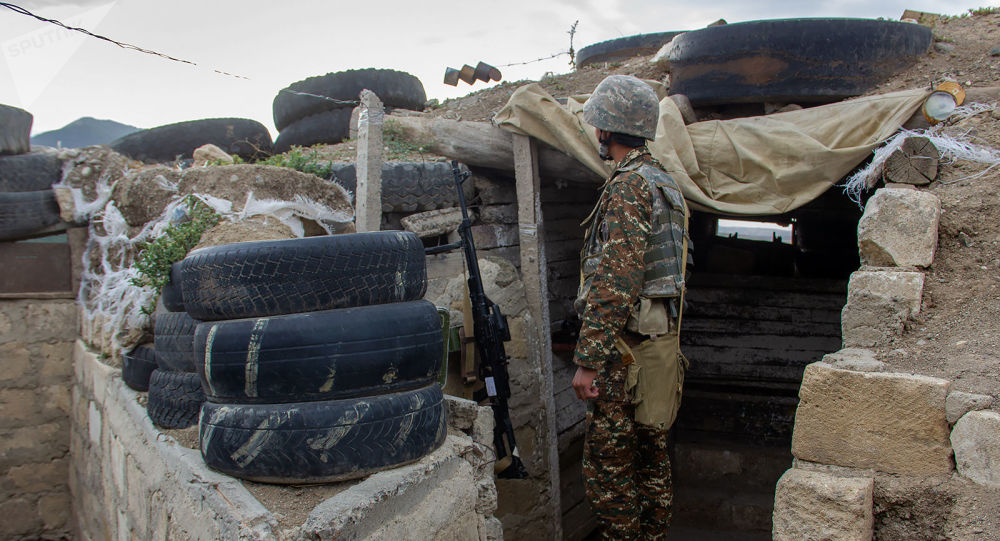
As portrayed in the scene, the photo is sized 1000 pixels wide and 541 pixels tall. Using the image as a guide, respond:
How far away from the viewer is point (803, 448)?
7.50ft

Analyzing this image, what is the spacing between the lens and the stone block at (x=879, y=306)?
A: 2.55 meters

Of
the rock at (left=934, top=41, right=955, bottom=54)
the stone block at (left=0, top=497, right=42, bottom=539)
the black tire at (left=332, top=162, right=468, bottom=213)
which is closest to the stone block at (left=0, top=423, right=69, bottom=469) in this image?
the stone block at (left=0, top=497, right=42, bottom=539)

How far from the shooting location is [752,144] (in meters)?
3.86

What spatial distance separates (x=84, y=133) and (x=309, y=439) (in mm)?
9175

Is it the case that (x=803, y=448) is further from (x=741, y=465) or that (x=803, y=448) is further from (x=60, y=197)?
(x=60, y=197)

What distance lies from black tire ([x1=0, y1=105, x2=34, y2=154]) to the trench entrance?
5.06 m

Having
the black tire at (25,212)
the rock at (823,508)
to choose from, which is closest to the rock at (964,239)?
the rock at (823,508)

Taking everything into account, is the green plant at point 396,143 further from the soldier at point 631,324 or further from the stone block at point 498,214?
the soldier at point 631,324

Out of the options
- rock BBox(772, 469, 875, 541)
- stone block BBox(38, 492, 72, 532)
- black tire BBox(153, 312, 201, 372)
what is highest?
black tire BBox(153, 312, 201, 372)

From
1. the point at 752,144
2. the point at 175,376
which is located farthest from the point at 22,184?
the point at 752,144

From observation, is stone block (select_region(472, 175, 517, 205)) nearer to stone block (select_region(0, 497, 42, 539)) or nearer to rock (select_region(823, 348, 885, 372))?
rock (select_region(823, 348, 885, 372))

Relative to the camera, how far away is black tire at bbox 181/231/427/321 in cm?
202

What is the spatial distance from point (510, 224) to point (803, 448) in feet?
9.01

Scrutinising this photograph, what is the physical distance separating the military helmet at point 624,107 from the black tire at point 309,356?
162 cm
